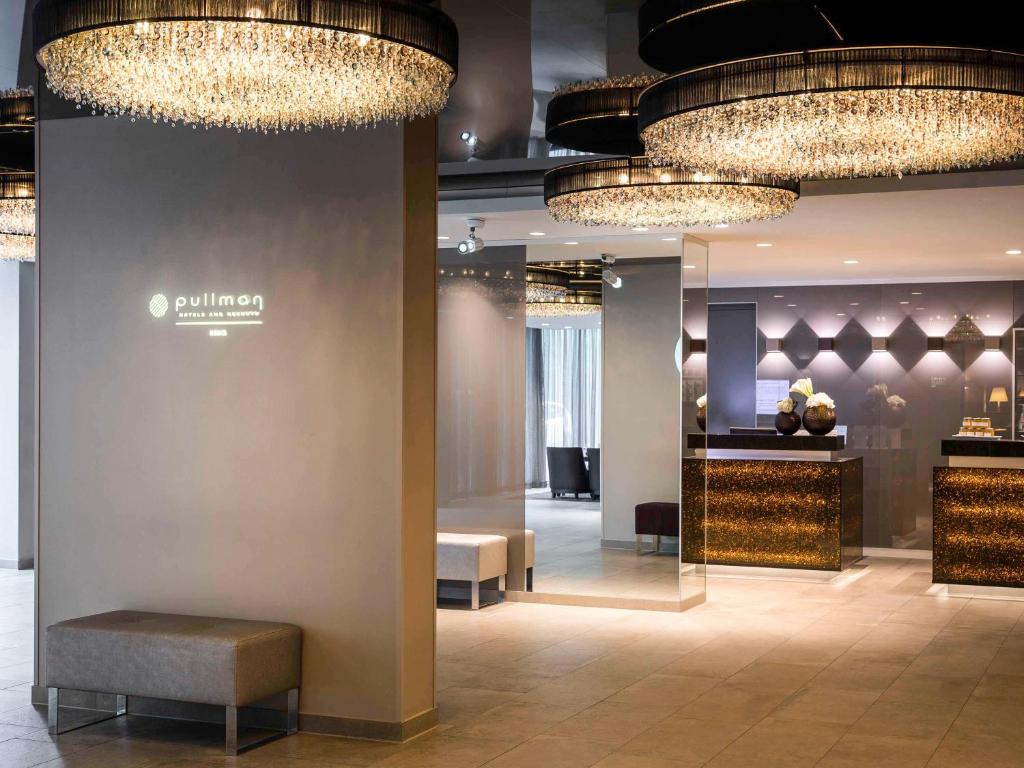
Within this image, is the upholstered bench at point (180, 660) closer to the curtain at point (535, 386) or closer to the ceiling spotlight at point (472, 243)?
the ceiling spotlight at point (472, 243)

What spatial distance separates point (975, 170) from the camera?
7.83 m

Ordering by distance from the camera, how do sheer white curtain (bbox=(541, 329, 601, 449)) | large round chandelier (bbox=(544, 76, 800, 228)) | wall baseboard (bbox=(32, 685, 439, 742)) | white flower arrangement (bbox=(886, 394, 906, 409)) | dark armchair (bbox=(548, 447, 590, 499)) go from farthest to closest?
sheer white curtain (bbox=(541, 329, 601, 449)) → dark armchair (bbox=(548, 447, 590, 499)) → white flower arrangement (bbox=(886, 394, 906, 409)) → large round chandelier (bbox=(544, 76, 800, 228)) → wall baseboard (bbox=(32, 685, 439, 742))

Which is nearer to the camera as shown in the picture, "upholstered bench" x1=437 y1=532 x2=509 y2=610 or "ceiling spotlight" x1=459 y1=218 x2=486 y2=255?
"upholstered bench" x1=437 y1=532 x2=509 y2=610

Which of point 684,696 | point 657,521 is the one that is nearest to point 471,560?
point 657,521

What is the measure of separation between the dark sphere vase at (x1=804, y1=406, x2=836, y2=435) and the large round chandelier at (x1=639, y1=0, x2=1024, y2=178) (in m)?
6.05

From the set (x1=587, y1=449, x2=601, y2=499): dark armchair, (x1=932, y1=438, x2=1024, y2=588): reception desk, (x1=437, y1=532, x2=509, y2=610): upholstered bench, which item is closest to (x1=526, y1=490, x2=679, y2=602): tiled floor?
(x1=437, y1=532, x2=509, y2=610): upholstered bench

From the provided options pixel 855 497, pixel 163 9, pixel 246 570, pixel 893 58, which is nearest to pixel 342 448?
pixel 246 570

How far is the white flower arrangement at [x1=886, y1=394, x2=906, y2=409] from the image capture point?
45.4 ft

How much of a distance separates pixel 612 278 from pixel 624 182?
8.93 ft

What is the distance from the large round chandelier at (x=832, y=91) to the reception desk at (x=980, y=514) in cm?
538

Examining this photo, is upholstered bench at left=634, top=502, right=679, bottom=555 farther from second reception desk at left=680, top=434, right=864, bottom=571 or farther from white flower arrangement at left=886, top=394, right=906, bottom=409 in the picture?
white flower arrangement at left=886, top=394, right=906, bottom=409

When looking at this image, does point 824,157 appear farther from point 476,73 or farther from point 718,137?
point 476,73

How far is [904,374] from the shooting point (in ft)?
45.5

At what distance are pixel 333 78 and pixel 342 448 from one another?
2086mm
